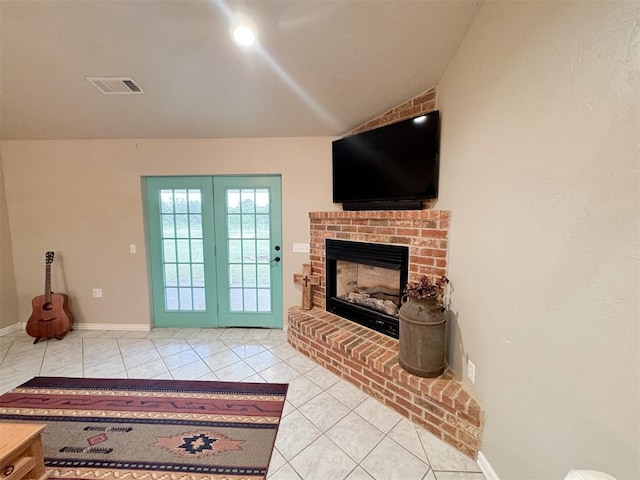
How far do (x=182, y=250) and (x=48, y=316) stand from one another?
1613 millimetres

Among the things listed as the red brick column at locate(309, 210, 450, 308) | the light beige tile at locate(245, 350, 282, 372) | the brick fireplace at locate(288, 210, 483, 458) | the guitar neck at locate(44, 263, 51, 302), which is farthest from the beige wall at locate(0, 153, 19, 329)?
the red brick column at locate(309, 210, 450, 308)

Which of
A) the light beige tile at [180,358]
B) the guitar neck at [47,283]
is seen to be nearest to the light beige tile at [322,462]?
the light beige tile at [180,358]

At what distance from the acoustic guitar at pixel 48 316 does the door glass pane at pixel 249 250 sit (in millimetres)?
1920

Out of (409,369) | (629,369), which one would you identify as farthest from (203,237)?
(629,369)

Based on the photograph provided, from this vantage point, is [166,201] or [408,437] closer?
[408,437]

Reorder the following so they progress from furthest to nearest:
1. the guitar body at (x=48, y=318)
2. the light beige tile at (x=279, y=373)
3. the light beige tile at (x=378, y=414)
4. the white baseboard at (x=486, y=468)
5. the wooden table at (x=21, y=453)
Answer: the guitar body at (x=48, y=318)
the light beige tile at (x=279, y=373)
the light beige tile at (x=378, y=414)
the white baseboard at (x=486, y=468)
the wooden table at (x=21, y=453)

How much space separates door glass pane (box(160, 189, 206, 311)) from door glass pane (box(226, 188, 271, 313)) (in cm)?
40

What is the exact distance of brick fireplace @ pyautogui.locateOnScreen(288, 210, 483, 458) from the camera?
5.08 feet

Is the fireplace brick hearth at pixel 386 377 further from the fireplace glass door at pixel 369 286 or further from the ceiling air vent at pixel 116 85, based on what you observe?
the ceiling air vent at pixel 116 85

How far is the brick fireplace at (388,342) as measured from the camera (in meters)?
1.55

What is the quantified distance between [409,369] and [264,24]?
2.50m

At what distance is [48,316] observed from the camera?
2.90 metres

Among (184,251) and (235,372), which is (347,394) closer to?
(235,372)

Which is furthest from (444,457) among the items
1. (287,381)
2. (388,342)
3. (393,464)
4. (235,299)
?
(235,299)
